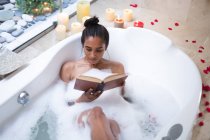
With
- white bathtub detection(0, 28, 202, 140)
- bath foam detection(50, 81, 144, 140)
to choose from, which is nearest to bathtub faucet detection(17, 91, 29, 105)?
white bathtub detection(0, 28, 202, 140)

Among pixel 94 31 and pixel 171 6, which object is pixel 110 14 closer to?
pixel 171 6

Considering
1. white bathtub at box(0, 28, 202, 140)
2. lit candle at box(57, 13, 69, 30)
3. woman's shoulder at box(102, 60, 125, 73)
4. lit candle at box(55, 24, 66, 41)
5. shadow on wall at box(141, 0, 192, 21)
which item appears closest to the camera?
white bathtub at box(0, 28, 202, 140)

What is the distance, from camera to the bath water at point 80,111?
161 centimetres

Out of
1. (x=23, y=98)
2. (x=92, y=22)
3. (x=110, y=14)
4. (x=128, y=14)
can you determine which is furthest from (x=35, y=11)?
(x=23, y=98)

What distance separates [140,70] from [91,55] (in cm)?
53

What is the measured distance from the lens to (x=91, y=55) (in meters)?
1.63

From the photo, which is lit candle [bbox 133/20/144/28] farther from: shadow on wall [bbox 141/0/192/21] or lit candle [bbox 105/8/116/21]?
shadow on wall [bbox 141/0/192/21]

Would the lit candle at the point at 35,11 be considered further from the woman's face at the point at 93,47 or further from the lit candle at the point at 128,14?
the woman's face at the point at 93,47

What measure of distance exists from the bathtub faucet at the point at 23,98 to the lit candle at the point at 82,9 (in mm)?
1049

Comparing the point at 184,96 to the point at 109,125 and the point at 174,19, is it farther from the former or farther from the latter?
the point at 174,19

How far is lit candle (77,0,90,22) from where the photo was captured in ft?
7.89

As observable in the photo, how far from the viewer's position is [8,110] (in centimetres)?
154

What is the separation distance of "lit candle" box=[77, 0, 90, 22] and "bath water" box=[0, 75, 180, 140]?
79 cm

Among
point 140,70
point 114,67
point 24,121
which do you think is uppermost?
point 114,67
